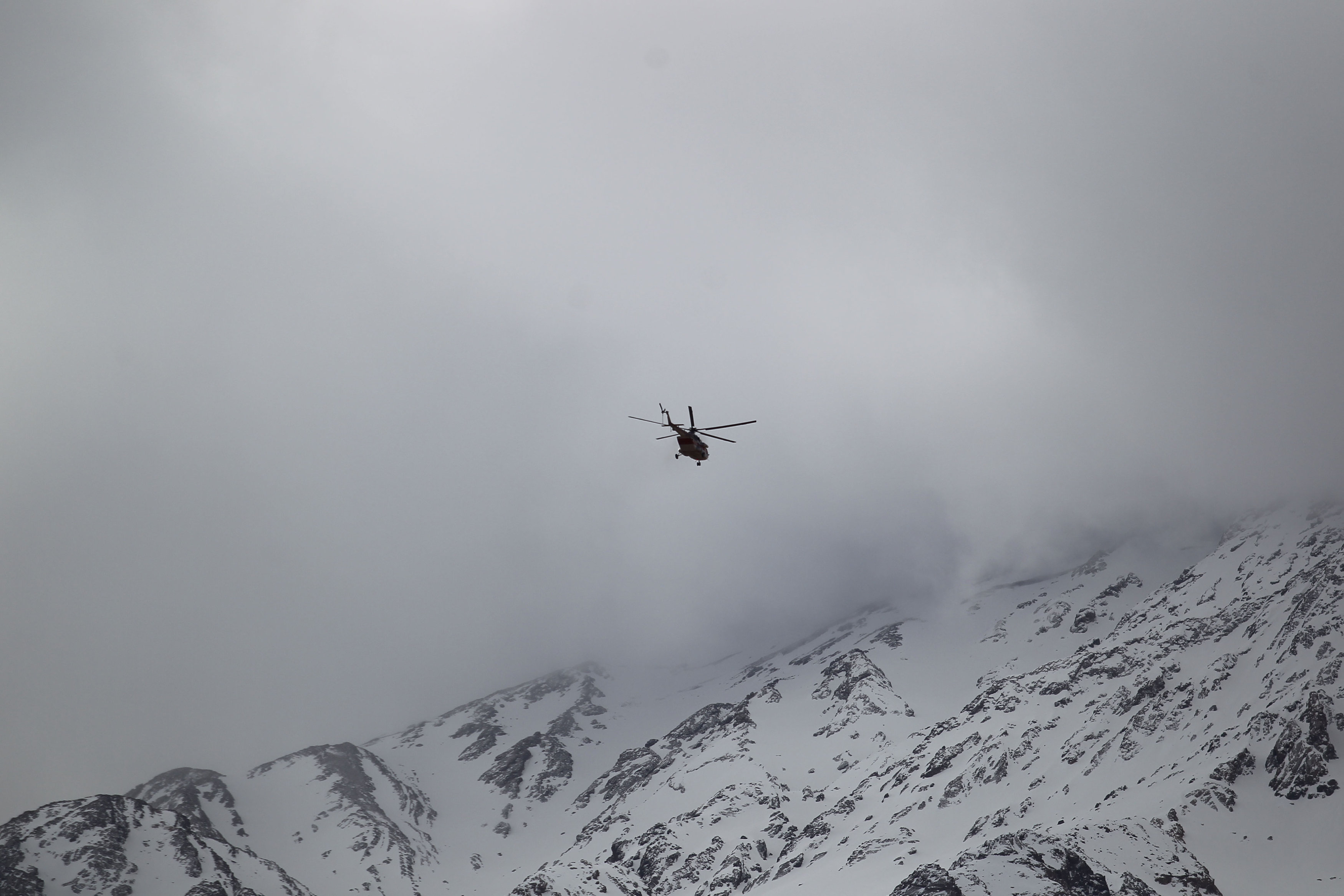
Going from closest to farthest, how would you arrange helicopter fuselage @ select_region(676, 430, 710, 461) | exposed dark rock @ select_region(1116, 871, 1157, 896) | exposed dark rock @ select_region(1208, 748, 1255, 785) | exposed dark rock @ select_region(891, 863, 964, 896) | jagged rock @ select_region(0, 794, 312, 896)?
helicopter fuselage @ select_region(676, 430, 710, 461) → exposed dark rock @ select_region(891, 863, 964, 896) → exposed dark rock @ select_region(1116, 871, 1157, 896) → exposed dark rock @ select_region(1208, 748, 1255, 785) → jagged rock @ select_region(0, 794, 312, 896)

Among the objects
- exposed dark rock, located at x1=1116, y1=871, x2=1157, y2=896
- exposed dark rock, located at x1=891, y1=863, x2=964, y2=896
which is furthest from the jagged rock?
exposed dark rock, located at x1=1116, y1=871, x2=1157, y2=896

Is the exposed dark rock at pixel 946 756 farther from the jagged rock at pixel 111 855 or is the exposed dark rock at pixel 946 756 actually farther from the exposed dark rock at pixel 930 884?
the jagged rock at pixel 111 855

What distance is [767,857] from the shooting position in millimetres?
175500

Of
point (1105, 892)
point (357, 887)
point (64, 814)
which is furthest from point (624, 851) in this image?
point (1105, 892)

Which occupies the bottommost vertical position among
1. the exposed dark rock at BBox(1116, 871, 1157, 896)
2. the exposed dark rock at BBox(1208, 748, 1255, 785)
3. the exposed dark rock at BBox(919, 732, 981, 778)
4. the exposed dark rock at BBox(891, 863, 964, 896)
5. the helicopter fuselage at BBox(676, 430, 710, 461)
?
the exposed dark rock at BBox(919, 732, 981, 778)

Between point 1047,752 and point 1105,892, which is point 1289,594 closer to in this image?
point 1047,752

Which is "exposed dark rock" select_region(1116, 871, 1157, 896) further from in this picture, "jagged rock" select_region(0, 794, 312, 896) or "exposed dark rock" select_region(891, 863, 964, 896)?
"jagged rock" select_region(0, 794, 312, 896)

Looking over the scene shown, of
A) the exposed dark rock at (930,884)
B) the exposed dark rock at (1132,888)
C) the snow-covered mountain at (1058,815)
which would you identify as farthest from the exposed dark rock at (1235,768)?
the exposed dark rock at (930,884)

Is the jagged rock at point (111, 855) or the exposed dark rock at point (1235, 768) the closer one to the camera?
the exposed dark rock at point (1235, 768)

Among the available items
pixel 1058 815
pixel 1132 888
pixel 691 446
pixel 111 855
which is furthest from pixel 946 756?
pixel 111 855

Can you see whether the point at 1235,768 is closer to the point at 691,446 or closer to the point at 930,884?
the point at 930,884

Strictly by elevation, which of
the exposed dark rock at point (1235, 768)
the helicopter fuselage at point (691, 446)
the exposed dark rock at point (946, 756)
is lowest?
the exposed dark rock at point (946, 756)

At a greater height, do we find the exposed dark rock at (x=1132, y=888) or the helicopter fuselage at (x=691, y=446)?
the helicopter fuselage at (x=691, y=446)

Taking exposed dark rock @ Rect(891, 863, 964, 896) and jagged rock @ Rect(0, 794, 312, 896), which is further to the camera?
jagged rock @ Rect(0, 794, 312, 896)
